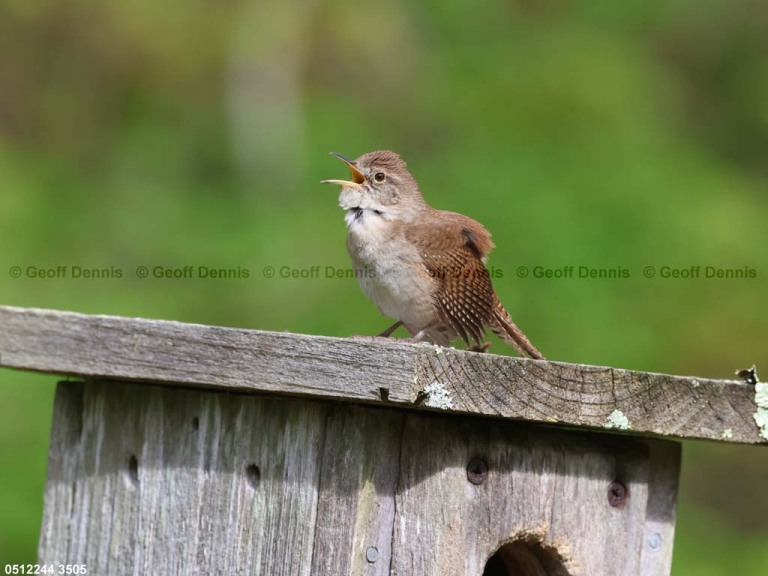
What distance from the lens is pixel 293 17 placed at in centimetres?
771

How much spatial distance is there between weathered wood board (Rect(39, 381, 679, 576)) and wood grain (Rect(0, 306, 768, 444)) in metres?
0.20

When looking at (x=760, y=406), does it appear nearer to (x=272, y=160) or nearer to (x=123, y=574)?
(x=123, y=574)

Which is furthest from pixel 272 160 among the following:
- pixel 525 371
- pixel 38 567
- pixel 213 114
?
pixel 525 371

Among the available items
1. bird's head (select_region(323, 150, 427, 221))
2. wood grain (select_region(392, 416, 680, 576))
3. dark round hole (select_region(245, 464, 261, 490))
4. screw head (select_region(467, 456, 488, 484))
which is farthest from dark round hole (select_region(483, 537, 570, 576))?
bird's head (select_region(323, 150, 427, 221))

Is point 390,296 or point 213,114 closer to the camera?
point 390,296

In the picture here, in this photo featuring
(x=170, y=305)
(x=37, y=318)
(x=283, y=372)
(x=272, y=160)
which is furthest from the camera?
(x=272, y=160)

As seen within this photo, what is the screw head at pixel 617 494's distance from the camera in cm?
331

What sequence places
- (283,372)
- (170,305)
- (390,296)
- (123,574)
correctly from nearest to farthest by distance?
(283,372) < (123,574) < (390,296) < (170,305)

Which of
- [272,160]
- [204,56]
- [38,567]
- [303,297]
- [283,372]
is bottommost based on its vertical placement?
[38,567]

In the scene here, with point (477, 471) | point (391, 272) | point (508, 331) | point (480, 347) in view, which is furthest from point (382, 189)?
point (477, 471)

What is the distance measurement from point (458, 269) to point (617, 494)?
92 cm

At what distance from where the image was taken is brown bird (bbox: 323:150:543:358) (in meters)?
3.67

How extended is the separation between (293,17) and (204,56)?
683 millimetres

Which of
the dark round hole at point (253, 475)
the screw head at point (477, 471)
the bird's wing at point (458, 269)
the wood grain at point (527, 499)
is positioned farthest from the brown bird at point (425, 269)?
the dark round hole at point (253, 475)
